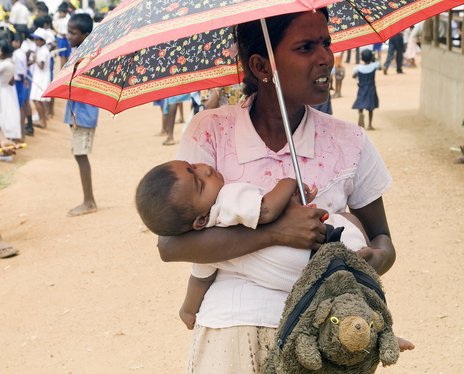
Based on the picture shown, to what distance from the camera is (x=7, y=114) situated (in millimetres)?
11305

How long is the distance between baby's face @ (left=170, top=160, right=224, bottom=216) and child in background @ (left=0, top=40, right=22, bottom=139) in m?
8.64

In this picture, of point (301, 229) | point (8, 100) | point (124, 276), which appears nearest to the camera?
point (301, 229)

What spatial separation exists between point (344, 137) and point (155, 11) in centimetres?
70

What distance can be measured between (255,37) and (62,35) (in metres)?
17.7

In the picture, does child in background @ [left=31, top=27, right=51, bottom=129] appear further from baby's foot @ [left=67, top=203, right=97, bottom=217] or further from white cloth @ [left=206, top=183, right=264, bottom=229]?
white cloth @ [left=206, top=183, right=264, bottom=229]

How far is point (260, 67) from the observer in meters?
2.66

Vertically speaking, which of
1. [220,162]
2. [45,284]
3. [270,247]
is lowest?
[45,284]

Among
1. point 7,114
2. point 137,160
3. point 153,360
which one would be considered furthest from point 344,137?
point 137,160

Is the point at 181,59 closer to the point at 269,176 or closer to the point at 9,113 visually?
the point at 269,176

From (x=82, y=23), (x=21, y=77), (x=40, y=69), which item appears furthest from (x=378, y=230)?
(x=40, y=69)

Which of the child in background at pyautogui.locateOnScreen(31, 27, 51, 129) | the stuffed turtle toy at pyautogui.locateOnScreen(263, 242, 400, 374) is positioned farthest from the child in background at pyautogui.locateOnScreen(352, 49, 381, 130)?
the stuffed turtle toy at pyautogui.locateOnScreen(263, 242, 400, 374)

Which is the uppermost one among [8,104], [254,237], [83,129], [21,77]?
[254,237]

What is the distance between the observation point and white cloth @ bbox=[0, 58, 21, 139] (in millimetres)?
10884

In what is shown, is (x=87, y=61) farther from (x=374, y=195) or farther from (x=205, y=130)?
(x=374, y=195)
